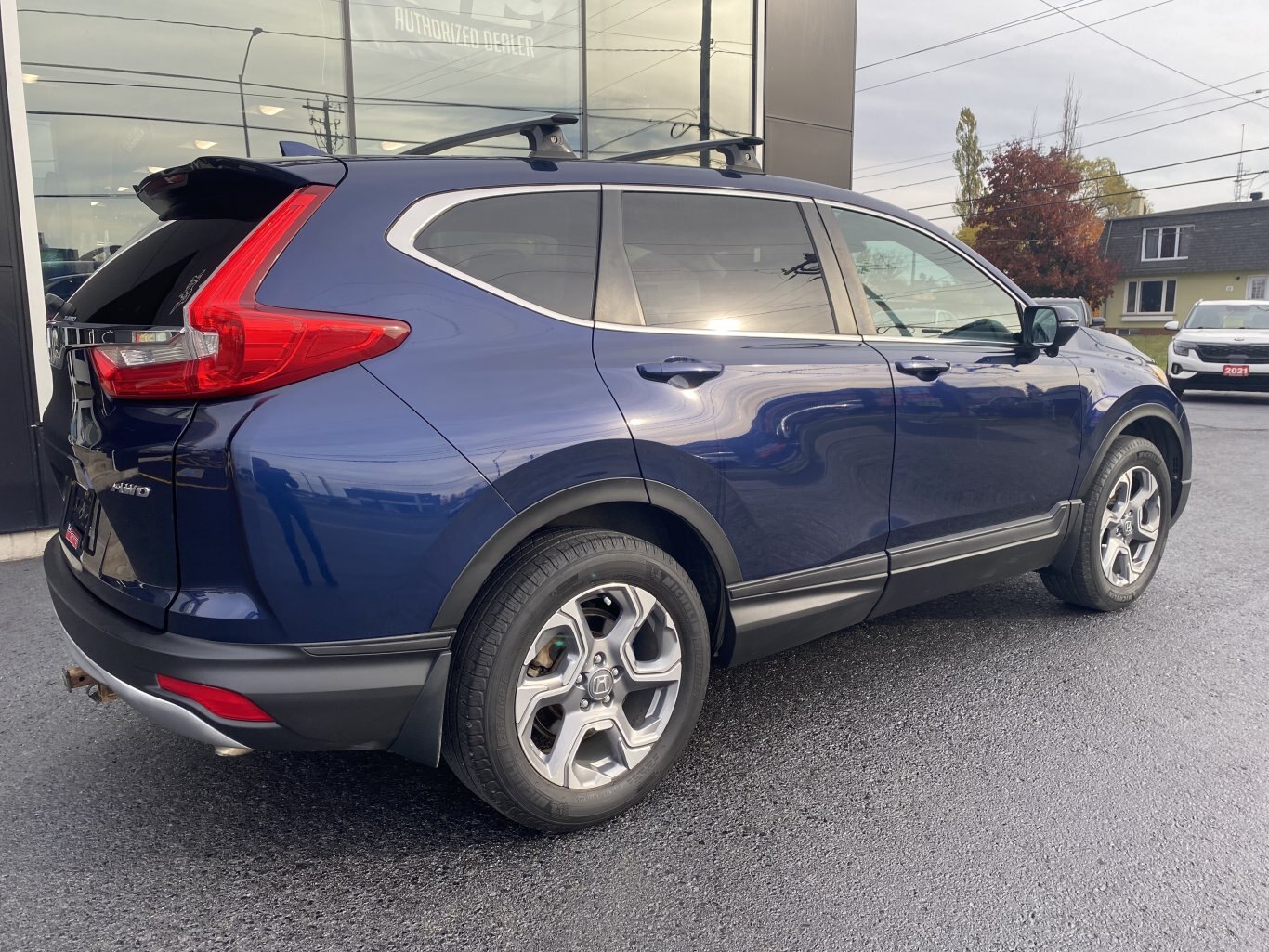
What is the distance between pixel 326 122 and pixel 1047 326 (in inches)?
236

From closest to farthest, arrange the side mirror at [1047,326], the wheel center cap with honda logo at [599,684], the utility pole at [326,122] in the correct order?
1. the wheel center cap with honda logo at [599,684]
2. the side mirror at [1047,326]
3. the utility pole at [326,122]

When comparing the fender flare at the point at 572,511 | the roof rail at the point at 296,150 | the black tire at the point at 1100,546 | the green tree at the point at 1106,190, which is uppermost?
the green tree at the point at 1106,190

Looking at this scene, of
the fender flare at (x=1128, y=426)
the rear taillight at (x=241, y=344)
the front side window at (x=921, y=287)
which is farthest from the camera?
the fender flare at (x=1128, y=426)

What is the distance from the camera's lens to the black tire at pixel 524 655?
2428 mm

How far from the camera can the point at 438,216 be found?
2510mm

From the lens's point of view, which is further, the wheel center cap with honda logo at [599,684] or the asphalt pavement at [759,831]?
the wheel center cap with honda logo at [599,684]

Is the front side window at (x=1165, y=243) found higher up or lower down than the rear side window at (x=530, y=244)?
higher up

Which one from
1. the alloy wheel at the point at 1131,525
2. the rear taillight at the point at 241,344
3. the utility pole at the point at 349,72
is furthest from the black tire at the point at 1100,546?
the utility pole at the point at 349,72

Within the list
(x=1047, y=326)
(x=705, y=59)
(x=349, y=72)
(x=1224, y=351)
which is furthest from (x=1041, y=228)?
(x=1047, y=326)

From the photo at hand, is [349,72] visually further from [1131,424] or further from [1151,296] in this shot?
[1151,296]

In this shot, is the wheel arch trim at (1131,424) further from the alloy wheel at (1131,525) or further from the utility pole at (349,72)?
the utility pole at (349,72)

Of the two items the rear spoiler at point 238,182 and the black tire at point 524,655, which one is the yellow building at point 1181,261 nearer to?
the black tire at point 524,655

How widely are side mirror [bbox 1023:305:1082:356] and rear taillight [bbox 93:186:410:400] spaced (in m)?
2.64

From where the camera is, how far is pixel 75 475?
265cm
